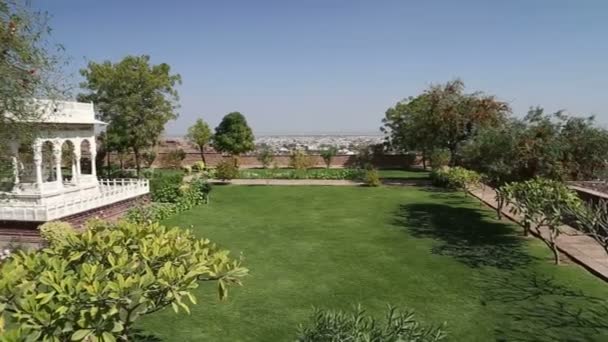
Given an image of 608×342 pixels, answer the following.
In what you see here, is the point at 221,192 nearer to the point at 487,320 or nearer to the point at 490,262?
the point at 490,262

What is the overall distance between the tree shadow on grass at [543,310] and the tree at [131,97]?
18.2 meters

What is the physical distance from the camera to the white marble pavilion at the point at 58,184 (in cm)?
1111

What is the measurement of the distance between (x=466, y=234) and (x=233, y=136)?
73.2ft

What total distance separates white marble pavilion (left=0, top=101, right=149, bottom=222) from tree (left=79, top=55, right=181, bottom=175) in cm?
413

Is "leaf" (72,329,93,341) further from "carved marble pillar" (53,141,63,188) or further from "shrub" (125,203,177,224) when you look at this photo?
"carved marble pillar" (53,141,63,188)

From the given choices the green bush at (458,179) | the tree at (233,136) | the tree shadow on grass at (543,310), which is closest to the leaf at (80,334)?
the tree shadow on grass at (543,310)

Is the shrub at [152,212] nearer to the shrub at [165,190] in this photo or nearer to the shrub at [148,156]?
the shrub at [165,190]

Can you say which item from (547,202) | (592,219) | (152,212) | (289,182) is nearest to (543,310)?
(592,219)

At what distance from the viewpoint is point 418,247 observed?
35.5 feet

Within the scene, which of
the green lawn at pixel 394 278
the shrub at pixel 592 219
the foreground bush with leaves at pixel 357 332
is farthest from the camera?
the shrub at pixel 592 219

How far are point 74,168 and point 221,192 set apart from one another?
698cm

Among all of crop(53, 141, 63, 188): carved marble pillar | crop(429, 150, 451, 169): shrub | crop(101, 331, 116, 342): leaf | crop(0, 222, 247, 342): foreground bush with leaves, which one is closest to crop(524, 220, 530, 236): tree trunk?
crop(0, 222, 247, 342): foreground bush with leaves

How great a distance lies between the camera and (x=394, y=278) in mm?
8555

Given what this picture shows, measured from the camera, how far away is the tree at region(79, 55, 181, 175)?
21422 mm
